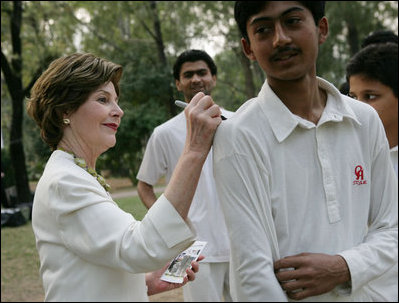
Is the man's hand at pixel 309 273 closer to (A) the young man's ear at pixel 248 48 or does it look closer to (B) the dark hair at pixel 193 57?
(A) the young man's ear at pixel 248 48

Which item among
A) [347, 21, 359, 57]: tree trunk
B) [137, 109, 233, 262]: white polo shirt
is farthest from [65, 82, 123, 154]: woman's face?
[347, 21, 359, 57]: tree trunk

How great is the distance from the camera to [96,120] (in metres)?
1.76

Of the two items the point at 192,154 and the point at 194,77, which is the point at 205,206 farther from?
the point at 192,154

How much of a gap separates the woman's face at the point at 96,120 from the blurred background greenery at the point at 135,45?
4.87m

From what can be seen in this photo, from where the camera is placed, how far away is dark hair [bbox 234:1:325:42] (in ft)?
4.75

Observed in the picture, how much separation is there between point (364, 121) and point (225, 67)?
1699 cm

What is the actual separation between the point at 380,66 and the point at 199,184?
156 centimetres

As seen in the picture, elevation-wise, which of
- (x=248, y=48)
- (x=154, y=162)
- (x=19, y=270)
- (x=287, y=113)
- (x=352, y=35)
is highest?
(x=352, y=35)

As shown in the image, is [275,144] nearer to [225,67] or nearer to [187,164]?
[187,164]

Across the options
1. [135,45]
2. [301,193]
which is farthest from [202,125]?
[135,45]

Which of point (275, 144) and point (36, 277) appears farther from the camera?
point (36, 277)

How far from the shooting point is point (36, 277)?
6.66 metres

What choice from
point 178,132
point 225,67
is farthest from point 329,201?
point 225,67

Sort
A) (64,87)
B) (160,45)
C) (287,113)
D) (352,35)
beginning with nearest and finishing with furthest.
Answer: (287,113) < (64,87) < (352,35) < (160,45)
